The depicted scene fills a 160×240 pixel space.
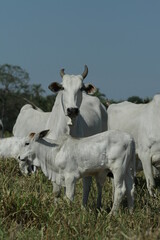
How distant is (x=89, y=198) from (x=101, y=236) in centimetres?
259

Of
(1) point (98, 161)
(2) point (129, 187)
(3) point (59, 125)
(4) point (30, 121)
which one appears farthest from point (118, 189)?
(4) point (30, 121)

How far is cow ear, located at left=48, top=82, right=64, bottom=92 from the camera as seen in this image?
7.04 m

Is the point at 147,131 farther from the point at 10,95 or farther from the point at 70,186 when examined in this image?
the point at 10,95

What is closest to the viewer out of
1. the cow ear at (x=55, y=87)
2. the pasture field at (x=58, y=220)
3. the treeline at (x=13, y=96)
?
the pasture field at (x=58, y=220)

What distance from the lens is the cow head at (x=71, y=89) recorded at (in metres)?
6.58

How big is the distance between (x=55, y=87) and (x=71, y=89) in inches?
14.1

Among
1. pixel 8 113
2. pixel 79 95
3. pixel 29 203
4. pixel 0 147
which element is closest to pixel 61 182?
pixel 29 203

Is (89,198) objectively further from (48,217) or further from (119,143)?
(48,217)

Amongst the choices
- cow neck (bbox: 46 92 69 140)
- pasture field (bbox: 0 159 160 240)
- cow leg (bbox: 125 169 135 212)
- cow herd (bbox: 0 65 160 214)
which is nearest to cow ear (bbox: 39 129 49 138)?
cow herd (bbox: 0 65 160 214)

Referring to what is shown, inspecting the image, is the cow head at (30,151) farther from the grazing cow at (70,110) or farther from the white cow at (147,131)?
the white cow at (147,131)

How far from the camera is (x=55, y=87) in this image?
7113 millimetres

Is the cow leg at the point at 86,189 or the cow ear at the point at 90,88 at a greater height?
the cow ear at the point at 90,88

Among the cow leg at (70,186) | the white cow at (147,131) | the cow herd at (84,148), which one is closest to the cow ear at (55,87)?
the cow herd at (84,148)

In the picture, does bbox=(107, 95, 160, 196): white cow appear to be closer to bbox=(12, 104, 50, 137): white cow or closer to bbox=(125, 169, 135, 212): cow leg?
bbox=(125, 169, 135, 212): cow leg
